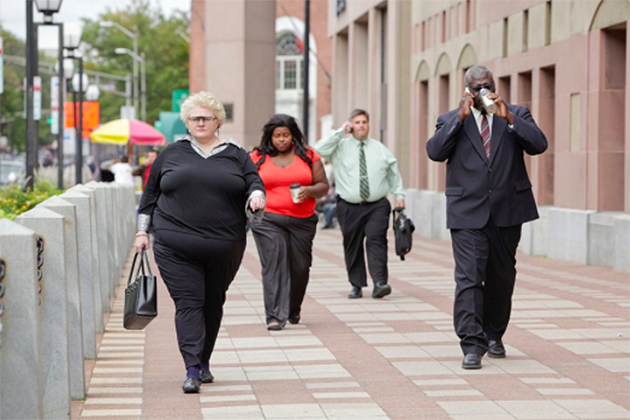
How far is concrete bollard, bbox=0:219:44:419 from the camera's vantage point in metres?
5.66

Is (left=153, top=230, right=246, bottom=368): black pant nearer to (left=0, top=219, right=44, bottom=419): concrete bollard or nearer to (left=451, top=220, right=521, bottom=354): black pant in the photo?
(left=451, top=220, right=521, bottom=354): black pant

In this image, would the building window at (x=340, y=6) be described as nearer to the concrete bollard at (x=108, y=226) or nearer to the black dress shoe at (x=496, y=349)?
the concrete bollard at (x=108, y=226)

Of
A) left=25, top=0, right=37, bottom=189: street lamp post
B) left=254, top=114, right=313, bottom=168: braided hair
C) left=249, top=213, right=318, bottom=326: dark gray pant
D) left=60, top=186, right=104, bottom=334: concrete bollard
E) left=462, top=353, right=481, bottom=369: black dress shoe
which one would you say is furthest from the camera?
left=25, top=0, right=37, bottom=189: street lamp post

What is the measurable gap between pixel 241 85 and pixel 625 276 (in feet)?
96.0

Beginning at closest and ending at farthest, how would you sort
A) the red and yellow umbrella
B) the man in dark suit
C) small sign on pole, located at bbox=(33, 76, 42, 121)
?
the man in dark suit
small sign on pole, located at bbox=(33, 76, 42, 121)
the red and yellow umbrella

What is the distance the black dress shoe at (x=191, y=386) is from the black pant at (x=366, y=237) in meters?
5.59

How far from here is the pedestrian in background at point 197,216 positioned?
7918 millimetres

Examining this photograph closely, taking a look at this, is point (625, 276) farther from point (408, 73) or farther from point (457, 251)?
point (408, 73)

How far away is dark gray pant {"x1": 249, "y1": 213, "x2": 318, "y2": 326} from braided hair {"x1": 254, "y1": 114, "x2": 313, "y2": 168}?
1.67 ft

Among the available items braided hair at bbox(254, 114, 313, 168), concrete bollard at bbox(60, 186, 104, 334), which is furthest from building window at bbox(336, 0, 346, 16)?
concrete bollard at bbox(60, 186, 104, 334)

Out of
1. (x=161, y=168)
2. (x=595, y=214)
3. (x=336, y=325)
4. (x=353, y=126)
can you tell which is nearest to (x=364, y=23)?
(x=595, y=214)

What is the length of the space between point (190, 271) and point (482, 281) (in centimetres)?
195

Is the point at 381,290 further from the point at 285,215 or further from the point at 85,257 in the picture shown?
the point at 85,257

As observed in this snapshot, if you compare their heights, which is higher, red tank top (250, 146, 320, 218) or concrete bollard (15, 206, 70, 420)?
red tank top (250, 146, 320, 218)
